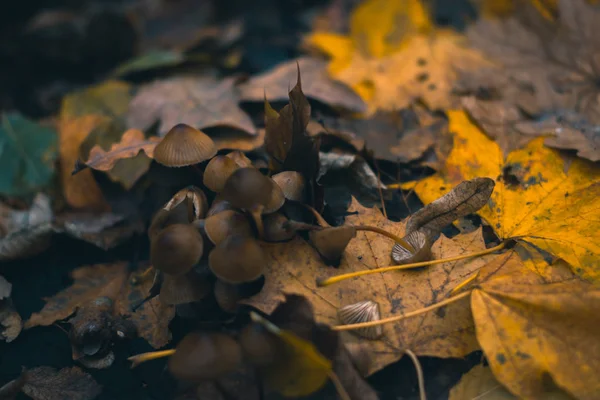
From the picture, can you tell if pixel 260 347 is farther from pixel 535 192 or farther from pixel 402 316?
pixel 535 192

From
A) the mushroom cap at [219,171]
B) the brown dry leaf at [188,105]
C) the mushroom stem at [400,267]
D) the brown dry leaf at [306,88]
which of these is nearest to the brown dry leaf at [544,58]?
the brown dry leaf at [306,88]

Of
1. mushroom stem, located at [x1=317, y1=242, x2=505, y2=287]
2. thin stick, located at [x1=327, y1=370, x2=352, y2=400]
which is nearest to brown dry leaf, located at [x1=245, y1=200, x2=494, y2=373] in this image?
mushroom stem, located at [x1=317, y1=242, x2=505, y2=287]

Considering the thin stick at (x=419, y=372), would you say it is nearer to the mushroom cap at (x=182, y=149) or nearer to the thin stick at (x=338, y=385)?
the thin stick at (x=338, y=385)

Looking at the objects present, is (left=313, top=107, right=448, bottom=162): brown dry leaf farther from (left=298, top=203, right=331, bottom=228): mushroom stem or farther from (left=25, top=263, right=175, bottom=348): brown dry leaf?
(left=25, top=263, right=175, bottom=348): brown dry leaf

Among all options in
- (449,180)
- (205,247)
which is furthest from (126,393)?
(449,180)

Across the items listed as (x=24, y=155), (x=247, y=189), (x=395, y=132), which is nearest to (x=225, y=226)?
(x=247, y=189)

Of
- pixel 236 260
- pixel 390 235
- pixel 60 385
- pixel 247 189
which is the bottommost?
pixel 60 385
